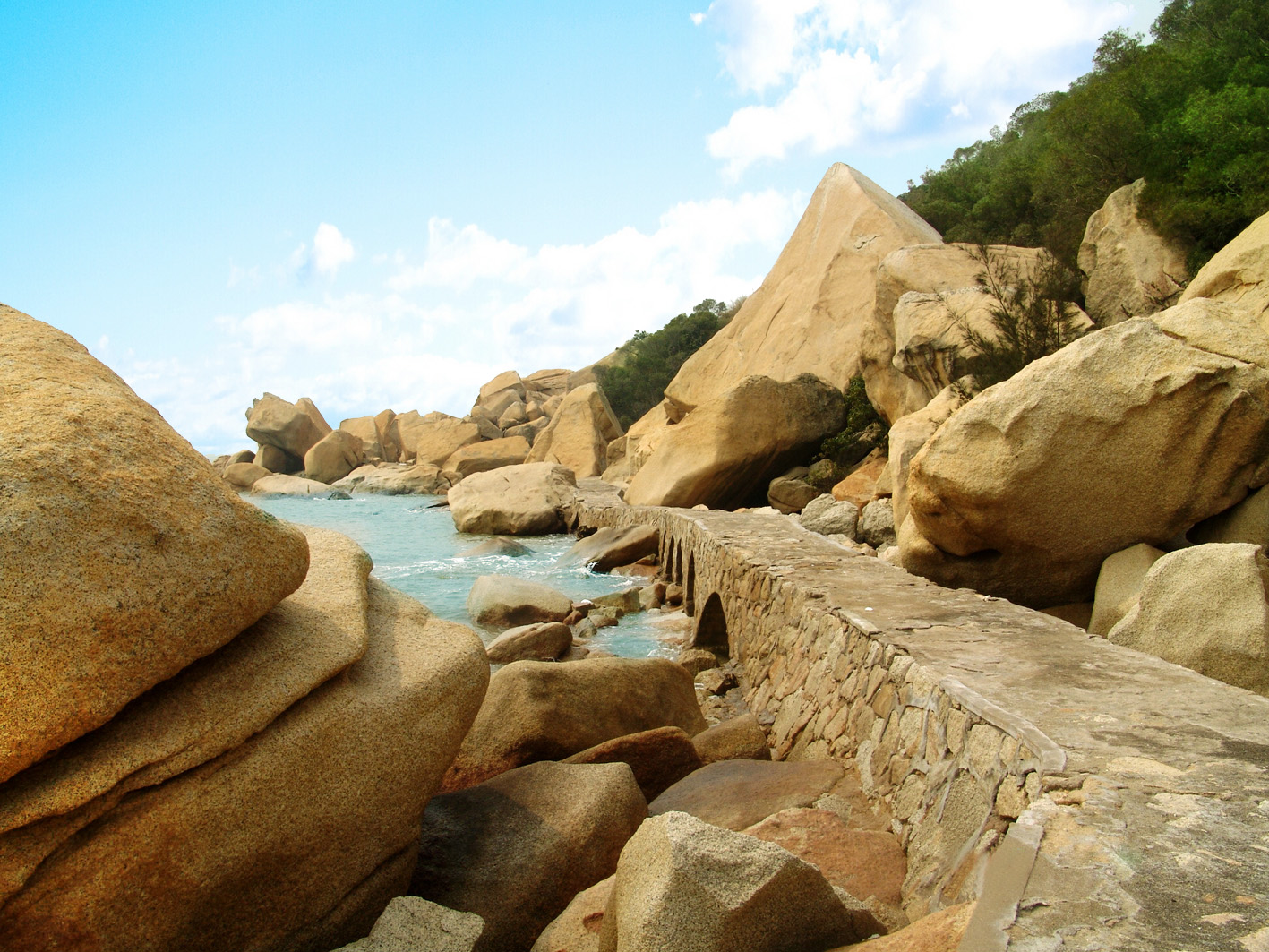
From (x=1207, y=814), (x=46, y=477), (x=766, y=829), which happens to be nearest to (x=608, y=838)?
(x=766, y=829)

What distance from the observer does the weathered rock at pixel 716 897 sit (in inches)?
104

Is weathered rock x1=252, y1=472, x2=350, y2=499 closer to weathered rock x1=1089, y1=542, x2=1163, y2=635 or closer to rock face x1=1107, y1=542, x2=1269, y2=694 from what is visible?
weathered rock x1=1089, y1=542, x2=1163, y2=635

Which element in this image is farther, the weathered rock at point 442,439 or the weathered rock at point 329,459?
the weathered rock at point 329,459

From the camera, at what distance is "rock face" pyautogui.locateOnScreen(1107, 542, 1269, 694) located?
466 centimetres

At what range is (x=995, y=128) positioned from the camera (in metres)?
44.6

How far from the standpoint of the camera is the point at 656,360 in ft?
149

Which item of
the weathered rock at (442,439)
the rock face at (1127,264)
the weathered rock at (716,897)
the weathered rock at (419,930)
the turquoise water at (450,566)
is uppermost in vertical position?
the rock face at (1127,264)

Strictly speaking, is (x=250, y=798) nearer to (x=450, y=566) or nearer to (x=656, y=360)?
(x=450, y=566)

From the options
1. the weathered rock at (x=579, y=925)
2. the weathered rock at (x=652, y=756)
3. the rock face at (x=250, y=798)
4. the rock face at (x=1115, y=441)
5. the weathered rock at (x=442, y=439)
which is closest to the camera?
the rock face at (x=250, y=798)

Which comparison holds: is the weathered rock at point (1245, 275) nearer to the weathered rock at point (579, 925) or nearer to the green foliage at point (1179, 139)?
the green foliage at point (1179, 139)

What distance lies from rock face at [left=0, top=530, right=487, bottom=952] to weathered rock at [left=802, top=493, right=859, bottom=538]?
34.0 feet

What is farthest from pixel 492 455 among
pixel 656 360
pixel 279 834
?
pixel 279 834

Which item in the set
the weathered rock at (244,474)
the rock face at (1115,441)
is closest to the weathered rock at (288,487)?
the weathered rock at (244,474)

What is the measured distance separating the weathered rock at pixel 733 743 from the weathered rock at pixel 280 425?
45.4m
